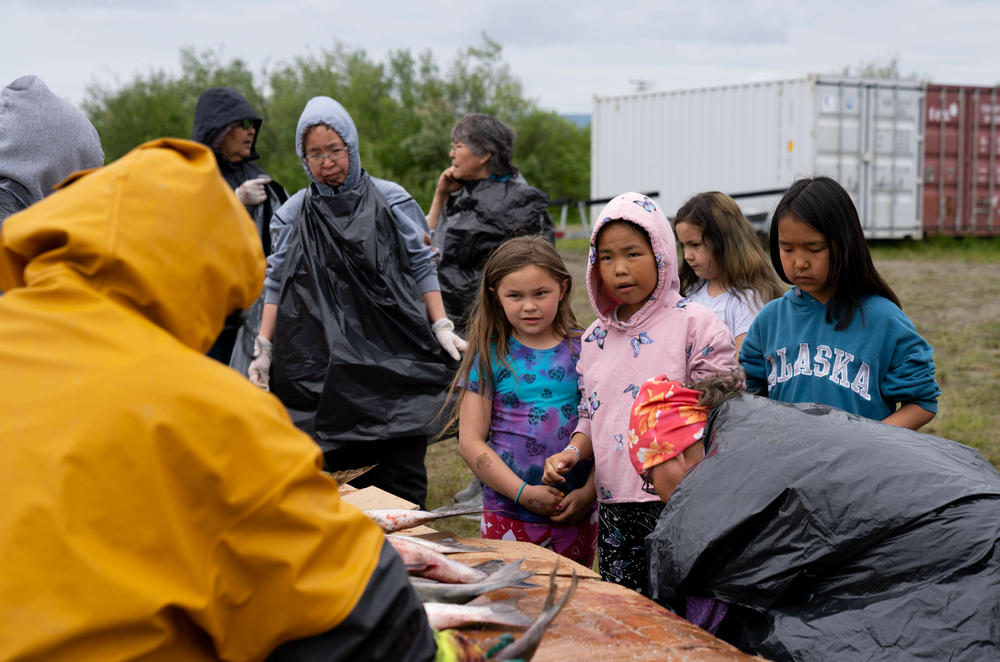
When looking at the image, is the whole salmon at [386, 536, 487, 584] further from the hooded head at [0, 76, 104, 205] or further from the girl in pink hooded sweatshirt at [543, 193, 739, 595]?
the hooded head at [0, 76, 104, 205]

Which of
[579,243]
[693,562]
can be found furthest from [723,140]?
[693,562]

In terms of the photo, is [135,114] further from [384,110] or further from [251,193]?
[251,193]

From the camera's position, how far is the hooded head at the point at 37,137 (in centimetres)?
288

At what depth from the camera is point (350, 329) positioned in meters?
3.77

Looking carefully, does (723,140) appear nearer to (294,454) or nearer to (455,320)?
(455,320)

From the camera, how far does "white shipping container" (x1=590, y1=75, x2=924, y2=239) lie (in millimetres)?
15422

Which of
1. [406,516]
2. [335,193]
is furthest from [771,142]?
[406,516]

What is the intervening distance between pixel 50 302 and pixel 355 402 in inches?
99.2

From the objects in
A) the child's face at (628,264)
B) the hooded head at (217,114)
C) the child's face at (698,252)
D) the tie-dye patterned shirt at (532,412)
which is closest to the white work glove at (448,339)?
the tie-dye patterned shirt at (532,412)

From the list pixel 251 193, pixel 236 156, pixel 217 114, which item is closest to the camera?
pixel 251 193

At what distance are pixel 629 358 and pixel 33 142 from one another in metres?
1.93

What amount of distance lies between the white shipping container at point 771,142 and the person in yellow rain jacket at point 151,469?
14190 mm

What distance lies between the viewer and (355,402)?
3689 mm

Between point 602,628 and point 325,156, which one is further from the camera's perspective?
point 325,156
